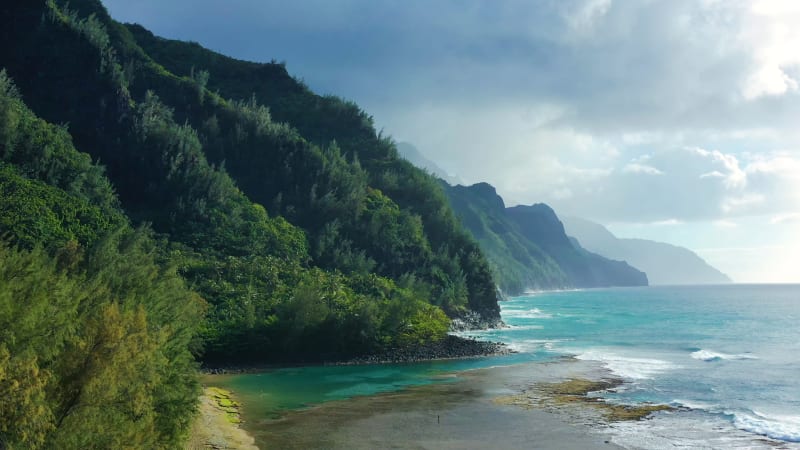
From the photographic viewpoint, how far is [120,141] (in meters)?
103

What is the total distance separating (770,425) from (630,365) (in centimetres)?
2933

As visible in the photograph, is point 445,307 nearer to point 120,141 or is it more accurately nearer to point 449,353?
point 449,353

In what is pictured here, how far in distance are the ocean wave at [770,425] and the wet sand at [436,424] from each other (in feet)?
32.6

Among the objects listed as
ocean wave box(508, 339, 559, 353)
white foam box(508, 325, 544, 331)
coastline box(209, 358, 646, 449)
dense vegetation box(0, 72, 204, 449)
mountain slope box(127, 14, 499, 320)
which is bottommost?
white foam box(508, 325, 544, 331)

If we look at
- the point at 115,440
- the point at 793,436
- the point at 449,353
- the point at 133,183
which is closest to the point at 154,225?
the point at 133,183

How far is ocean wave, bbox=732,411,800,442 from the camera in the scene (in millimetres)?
37438

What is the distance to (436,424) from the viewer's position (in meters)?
40.0

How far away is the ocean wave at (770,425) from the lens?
37.4 metres

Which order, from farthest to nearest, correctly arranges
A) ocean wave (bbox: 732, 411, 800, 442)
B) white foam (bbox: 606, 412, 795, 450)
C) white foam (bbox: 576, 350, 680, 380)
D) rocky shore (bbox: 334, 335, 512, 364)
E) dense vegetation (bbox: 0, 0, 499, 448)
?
rocky shore (bbox: 334, 335, 512, 364)
white foam (bbox: 576, 350, 680, 380)
ocean wave (bbox: 732, 411, 800, 442)
white foam (bbox: 606, 412, 795, 450)
dense vegetation (bbox: 0, 0, 499, 448)

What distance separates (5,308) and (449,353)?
6488cm

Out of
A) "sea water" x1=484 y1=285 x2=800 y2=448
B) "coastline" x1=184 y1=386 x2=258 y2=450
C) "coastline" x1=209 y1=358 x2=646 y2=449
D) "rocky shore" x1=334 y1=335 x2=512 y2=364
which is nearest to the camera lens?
"coastline" x1=184 y1=386 x2=258 y2=450

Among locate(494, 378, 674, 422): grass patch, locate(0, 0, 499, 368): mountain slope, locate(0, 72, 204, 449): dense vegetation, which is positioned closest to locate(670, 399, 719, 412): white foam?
locate(494, 378, 674, 422): grass patch

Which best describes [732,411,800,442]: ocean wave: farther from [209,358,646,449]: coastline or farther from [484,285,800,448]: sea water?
[209,358,646,449]: coastline

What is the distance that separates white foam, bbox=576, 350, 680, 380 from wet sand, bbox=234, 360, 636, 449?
53.9 ft
